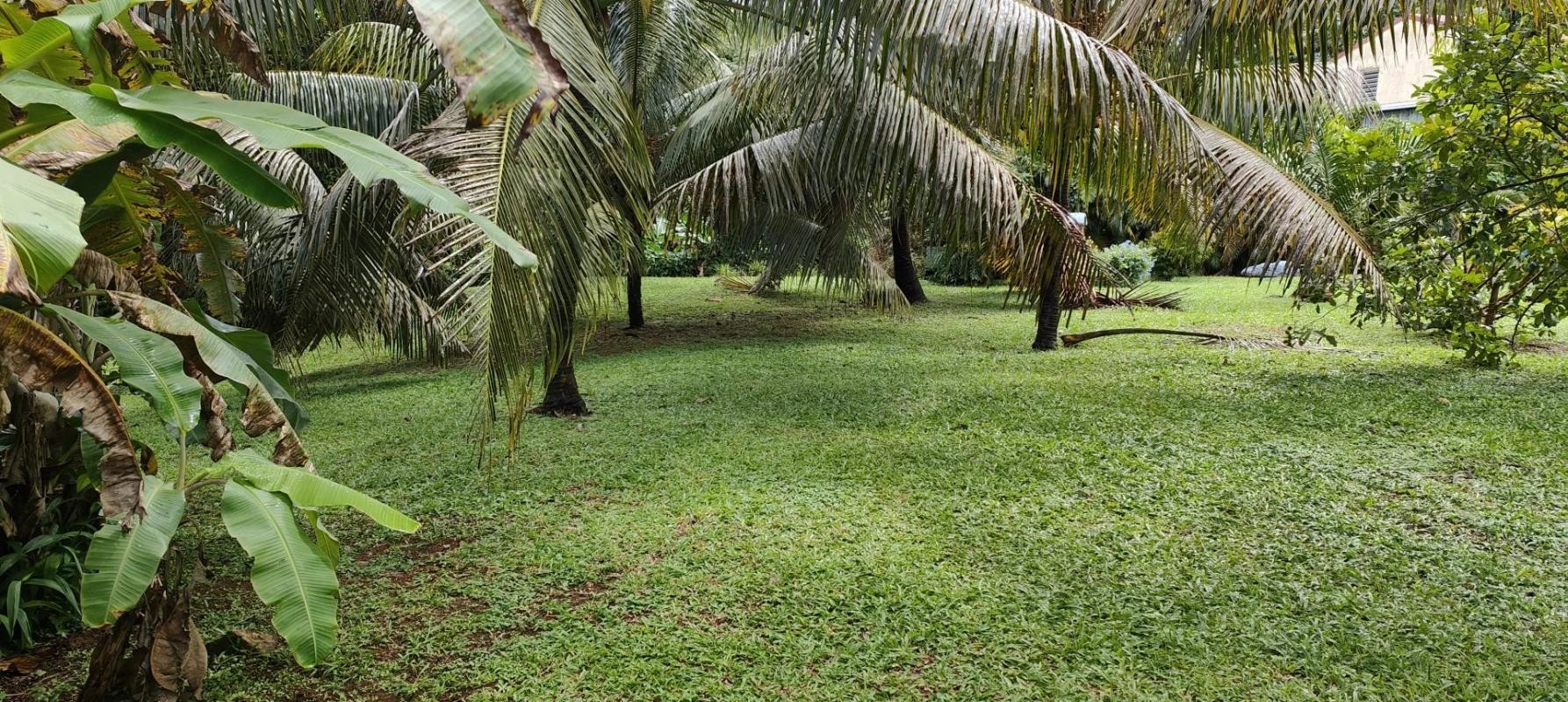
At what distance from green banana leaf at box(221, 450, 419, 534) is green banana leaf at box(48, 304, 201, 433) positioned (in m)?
0.17

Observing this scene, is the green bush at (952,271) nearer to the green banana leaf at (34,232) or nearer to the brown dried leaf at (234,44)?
the brown dried leaf at (234,44)

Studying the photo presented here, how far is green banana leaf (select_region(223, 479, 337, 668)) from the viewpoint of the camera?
1934 millimetres

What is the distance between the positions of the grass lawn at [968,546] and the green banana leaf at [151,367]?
1043 millimetres

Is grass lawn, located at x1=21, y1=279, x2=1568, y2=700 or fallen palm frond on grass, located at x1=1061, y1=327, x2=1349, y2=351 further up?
fallen palm frond on grass, located at x1=1061, y1=327, x2=1349, y2=351

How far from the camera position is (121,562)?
6.15 feet

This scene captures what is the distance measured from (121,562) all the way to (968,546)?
2792 mm

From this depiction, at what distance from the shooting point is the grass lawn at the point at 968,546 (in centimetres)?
281

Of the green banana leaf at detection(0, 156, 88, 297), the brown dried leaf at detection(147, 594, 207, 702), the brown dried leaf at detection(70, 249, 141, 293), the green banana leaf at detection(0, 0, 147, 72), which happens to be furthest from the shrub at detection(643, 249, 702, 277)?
the green banana leaf at detection(0, 156, 88, 297)

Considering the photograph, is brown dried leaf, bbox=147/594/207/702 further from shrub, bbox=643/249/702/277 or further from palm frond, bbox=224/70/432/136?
shrub, bbox=643/249/702/277

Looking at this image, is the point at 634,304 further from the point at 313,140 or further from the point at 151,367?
the point at 313,140

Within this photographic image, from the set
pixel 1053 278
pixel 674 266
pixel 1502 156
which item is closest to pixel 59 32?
pixel 1053 278

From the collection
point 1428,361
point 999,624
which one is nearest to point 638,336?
point 1428,361

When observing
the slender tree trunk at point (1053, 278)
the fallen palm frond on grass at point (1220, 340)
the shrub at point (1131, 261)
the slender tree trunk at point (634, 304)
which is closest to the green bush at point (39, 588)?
the slender tree trunk at point (1053, 278)

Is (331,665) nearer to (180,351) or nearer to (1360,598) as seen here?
(180,351)
